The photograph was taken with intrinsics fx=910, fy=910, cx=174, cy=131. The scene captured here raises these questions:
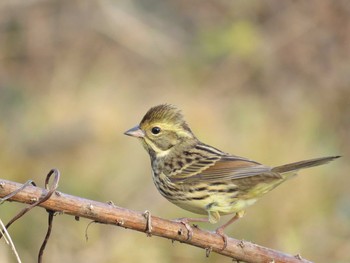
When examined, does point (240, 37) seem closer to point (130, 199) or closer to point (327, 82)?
point (327, 82)

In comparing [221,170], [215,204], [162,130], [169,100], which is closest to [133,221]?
[215,204]

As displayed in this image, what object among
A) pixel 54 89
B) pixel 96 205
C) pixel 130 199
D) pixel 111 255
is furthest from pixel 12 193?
pixel 54 89

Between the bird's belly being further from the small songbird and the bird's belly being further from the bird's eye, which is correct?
the bird's eye

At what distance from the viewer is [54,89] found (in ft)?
37.4

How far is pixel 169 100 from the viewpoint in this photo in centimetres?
1113

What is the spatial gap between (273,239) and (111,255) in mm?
1502

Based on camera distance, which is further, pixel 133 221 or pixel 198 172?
pixel 198 172

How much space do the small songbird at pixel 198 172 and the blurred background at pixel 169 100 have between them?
92.6 inches

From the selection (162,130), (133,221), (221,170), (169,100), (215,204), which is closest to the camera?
(133,221)

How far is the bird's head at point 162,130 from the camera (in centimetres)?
547

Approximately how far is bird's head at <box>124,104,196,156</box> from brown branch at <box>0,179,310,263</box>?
1455 millimetres

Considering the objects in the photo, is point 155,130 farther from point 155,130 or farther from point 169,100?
point 169,100

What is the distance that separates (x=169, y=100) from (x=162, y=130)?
565 cm

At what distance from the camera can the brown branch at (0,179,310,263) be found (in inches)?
136
